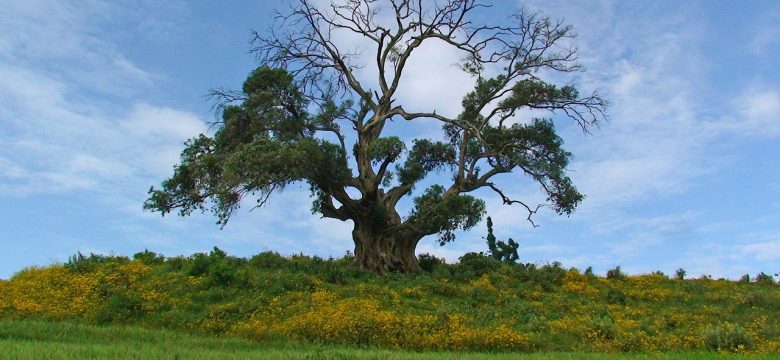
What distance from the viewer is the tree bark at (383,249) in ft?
90.4

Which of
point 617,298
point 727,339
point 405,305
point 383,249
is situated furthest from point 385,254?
point 727,339

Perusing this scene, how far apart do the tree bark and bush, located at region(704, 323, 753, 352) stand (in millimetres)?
13886

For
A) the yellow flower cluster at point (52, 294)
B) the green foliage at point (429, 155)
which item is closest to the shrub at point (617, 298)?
the green foliage at point (429, 155)

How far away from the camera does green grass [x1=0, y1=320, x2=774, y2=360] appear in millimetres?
11172

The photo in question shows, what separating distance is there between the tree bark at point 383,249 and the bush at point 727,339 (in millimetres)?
13886

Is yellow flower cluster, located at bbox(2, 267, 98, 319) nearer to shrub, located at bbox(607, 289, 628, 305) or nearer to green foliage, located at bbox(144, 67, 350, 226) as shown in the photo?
green foliage, located at bbox(144, 67, 350, 226)

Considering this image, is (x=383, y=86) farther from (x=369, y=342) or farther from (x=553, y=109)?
(x=369, y=342)

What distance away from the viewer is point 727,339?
51.0ft

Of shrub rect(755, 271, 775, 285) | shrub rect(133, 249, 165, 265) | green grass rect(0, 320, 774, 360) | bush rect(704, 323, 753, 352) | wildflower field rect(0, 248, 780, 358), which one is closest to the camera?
green grass rect(0, 320, 774, 360)

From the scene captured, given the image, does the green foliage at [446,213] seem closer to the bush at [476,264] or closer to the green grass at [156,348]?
the bush at [476,264]

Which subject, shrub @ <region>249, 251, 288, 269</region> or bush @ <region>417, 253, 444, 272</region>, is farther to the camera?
bush @ <region>417, 253, 444, 272</region>

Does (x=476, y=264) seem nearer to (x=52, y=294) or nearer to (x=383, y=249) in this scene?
(x=383, y=249)

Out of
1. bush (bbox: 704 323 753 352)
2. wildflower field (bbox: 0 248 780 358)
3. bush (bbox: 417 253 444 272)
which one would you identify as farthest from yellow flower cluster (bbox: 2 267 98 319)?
bush (bbox: 704 323 753 352)

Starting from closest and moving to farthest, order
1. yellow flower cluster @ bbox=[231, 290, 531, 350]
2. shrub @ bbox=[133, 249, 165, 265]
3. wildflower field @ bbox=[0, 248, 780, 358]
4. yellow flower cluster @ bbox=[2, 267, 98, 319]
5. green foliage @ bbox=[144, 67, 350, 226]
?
1. yellow flower cluster @ bbox=[231, 290, 531, 350]
2. wildflower field @ bbox=[0, 248, 780, 358]
3. yellow flower cluster @ bbox=[2, 267, 98, 319]
4. green foliage @ bbox=[144, 67, 350, 226]
5. shrub @ bbox=[133, 249, 165, 265]
